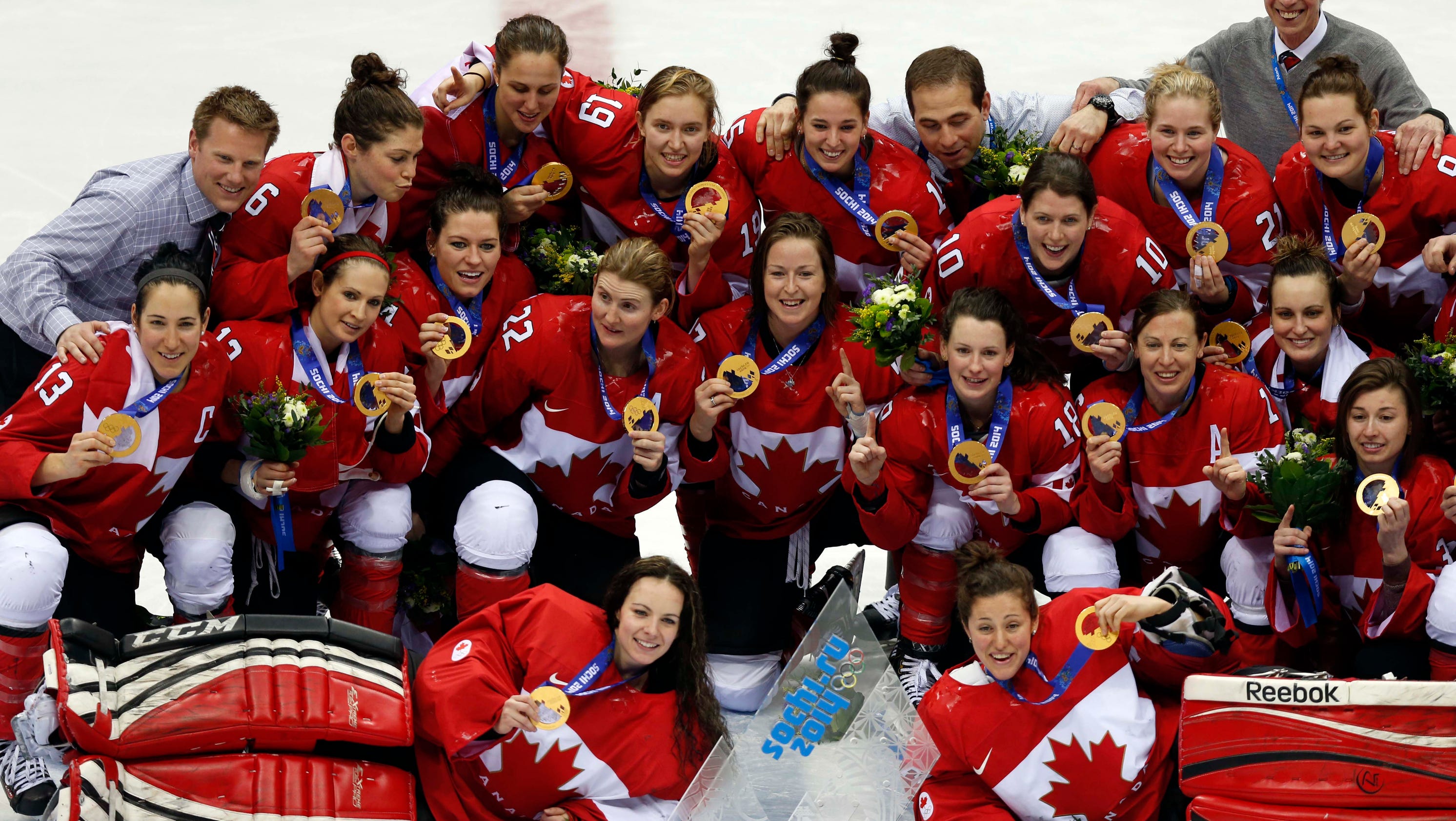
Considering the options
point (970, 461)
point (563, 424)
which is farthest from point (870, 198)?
point (563, 424)

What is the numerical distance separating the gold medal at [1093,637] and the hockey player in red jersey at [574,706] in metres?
0.95

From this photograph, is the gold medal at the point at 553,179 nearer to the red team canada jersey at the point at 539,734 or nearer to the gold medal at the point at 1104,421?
the red team canada jersey at the point at 539,734

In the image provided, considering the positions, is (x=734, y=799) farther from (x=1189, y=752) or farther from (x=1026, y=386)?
(x=1026, y=386)

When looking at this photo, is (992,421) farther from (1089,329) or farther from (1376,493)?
(1376,493)

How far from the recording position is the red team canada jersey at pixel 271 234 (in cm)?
453

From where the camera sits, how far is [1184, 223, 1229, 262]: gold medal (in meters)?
4.80

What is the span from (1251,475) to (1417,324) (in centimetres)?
93

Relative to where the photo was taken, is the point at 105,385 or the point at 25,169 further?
the point at 25,169

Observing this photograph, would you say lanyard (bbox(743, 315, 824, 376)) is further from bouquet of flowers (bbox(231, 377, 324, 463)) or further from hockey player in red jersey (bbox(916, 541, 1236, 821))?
bouquet of flowers (bbox(231, 377, 324, 463))

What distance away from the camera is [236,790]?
12.3 ft

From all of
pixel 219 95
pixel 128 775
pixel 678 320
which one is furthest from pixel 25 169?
pixel 128 775

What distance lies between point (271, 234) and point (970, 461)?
6.95 feet

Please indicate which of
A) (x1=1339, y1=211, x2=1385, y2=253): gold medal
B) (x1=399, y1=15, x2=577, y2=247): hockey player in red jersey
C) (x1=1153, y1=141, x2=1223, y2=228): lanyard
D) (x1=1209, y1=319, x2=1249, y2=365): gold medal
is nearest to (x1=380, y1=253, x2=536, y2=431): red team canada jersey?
(x1=399, y1=15, x2=577, y2=247): hockey player in red jersey

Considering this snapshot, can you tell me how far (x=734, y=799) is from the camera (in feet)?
13.1
